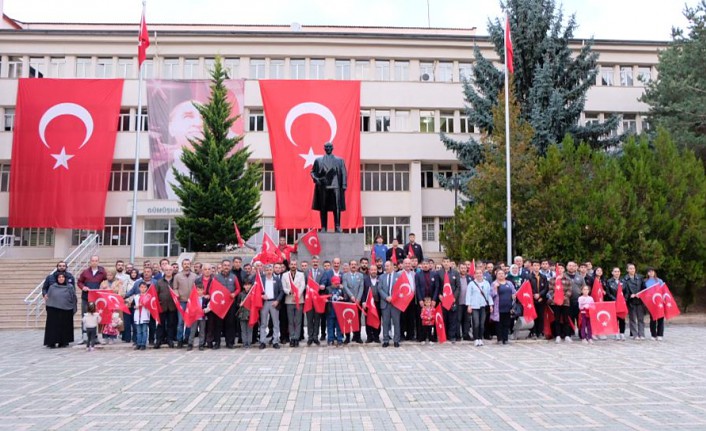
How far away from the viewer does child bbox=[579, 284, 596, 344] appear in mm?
12750

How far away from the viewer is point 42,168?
3166 centimetres

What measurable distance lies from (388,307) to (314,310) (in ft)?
5.08

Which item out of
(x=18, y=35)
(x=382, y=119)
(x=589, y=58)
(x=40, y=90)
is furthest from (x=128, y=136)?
(x=589, y=58)

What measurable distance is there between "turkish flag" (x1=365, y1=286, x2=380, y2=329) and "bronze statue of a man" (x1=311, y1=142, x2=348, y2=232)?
10.9ft

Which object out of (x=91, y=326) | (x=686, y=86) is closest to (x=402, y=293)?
(x=91, y=326)

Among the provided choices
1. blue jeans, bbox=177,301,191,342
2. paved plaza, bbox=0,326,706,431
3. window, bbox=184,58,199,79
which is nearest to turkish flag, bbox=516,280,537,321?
paved plaza, bbox=0,326,706,431

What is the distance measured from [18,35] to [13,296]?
23334mm

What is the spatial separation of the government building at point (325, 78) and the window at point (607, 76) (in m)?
0.17

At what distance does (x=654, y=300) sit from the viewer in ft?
43.5

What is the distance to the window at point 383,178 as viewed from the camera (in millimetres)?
36625

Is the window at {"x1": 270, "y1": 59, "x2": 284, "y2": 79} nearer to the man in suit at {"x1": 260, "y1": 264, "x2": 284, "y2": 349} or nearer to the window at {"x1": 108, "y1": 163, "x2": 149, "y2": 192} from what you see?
the window at {"x1": 108, "y1": 163, "x2": 149, "y2": 192}

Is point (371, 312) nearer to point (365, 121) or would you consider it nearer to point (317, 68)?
point (365, 121)

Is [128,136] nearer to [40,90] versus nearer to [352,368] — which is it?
[40,90]

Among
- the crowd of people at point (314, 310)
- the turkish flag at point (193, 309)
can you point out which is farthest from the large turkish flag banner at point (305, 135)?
the turkish flag at point (193, 309)
